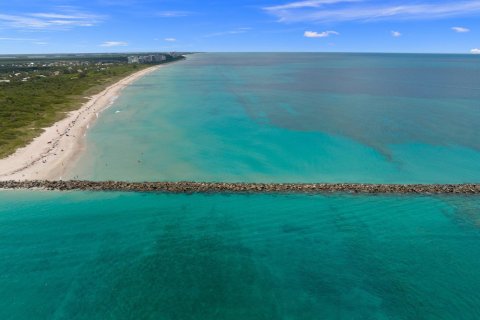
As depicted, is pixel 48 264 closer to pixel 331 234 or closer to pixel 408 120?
pixel 331 234

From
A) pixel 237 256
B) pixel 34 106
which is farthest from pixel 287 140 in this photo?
Result: pixel 34 106

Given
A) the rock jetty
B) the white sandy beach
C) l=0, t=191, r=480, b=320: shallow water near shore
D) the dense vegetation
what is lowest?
l=0, t=191, r=480, b=320: shallow water near shore

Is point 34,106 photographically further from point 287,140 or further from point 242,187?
point 242,187

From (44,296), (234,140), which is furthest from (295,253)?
(234,140)

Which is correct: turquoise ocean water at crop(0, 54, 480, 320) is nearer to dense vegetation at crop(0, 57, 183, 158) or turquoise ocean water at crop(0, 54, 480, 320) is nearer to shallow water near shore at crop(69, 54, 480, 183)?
shallow water near shore at crop(69, 54, 480, 183)

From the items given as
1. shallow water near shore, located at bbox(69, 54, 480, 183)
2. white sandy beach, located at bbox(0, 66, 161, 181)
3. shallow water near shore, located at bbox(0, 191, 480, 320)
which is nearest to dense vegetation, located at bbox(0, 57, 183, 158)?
white sandy beach, located at bbox(0, 66, 161, 181)

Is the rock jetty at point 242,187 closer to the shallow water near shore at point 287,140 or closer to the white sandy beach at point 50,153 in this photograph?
the shallow water near shore at point 287,140
